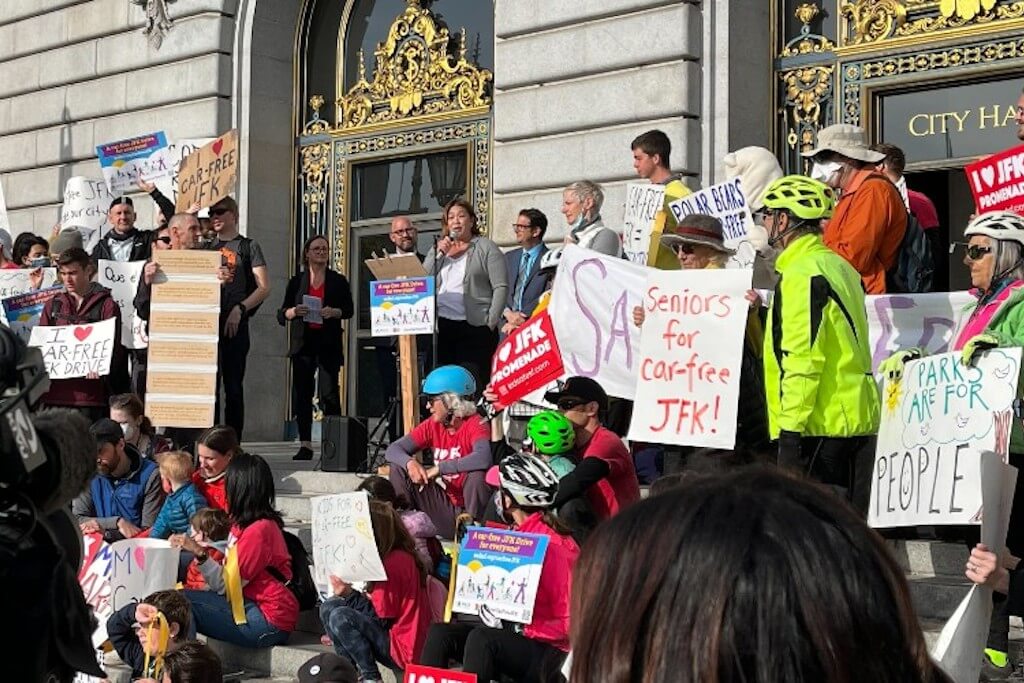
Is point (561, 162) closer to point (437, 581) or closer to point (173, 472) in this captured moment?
point (173, 472)

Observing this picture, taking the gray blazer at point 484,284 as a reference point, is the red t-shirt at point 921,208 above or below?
above

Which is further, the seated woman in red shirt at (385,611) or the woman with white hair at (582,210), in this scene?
the woman with white hair at (582,210)

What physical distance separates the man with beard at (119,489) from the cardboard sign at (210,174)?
3583 mm

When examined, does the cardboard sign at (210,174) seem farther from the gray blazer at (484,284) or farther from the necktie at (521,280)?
the necktie at (521,280)

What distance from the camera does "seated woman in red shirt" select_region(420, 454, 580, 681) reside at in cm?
671

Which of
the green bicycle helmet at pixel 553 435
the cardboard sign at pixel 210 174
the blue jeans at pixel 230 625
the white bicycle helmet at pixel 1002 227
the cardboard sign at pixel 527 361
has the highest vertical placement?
the cardboard sign at pixel 210 174

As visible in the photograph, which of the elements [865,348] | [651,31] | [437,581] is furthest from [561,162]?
[865,348]

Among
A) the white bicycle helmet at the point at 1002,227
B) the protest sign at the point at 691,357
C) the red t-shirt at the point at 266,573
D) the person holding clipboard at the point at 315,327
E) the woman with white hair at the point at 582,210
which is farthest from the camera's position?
the person holding clipboard at the point at 315,327

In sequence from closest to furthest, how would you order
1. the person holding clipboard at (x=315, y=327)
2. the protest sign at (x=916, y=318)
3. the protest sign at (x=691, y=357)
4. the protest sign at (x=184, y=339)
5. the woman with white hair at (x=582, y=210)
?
the protest sign at (x=691, y=357) → the protest sign at (x=916, y=318) → the woman with white hair at (x=582, y=210) → the protest sign at (x=184, y=339) → the person holding clipboard at (x=315, y=327)

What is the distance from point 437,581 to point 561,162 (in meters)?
5.97

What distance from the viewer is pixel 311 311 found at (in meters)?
12.4

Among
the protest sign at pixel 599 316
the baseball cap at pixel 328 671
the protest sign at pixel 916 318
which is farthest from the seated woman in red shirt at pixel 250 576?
the protest sign at pixel 916 318

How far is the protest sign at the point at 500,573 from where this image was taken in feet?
22.3

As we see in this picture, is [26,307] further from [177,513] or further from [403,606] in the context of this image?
[403,606]
